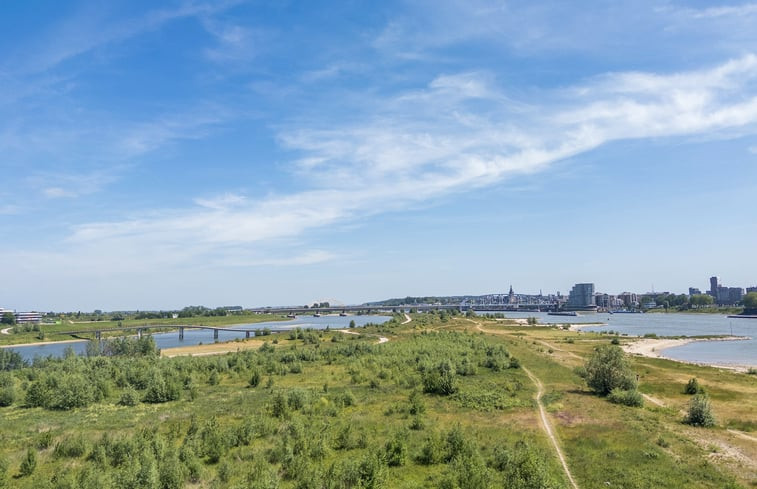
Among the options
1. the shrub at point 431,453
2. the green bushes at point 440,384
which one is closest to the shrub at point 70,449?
the shrub at point 431,453

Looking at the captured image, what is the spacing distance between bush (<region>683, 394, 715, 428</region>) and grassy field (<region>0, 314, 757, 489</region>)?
89 centimetres

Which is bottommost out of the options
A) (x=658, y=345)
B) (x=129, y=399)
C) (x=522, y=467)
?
(x=658, y=345)

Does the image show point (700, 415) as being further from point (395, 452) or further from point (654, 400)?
point (395, 452)

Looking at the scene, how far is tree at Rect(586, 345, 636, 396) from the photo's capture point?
150ft

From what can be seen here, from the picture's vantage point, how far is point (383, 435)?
103ft

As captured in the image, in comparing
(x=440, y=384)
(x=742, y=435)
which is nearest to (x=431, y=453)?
(x=440, y=384)

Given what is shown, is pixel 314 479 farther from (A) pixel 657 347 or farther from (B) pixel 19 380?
(A) pixel 657 347

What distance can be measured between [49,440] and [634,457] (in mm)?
37209

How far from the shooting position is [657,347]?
4277 inches

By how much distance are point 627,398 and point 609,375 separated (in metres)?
4.13

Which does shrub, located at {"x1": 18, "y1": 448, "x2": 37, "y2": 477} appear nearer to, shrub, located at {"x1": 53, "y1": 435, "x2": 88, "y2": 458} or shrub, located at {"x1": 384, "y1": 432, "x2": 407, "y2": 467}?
shrub, located at {"x1": 53, "y1": 435, "x2": 88, "y2": 458}

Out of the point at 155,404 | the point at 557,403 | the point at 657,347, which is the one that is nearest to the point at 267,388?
the point at 155,404

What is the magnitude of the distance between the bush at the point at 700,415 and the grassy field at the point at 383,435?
89 cm

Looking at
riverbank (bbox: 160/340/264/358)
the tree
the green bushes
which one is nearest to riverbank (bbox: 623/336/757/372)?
the tree
